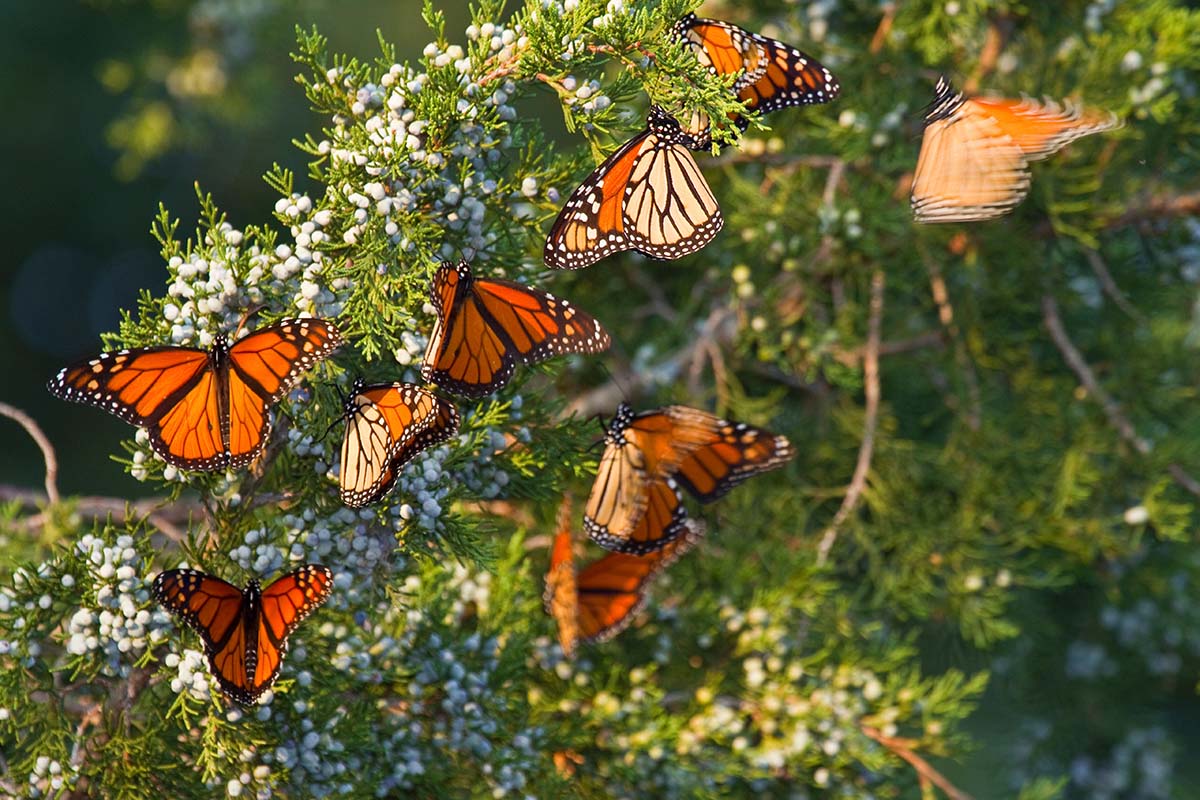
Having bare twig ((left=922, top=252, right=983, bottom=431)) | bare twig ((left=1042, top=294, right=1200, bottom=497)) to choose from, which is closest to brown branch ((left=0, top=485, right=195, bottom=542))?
bare twig ((left=922, top=252, right=983, bottom=431))

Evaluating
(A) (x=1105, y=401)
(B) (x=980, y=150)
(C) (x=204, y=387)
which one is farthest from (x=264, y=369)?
(A) (x=1105, y=401)

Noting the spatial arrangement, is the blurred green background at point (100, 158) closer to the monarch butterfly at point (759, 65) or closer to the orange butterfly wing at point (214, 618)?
the monarch butterfly at point (759, 65)

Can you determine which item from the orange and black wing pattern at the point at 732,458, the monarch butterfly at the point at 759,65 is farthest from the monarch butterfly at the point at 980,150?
the orange and black wing pattern at the point at 732,458

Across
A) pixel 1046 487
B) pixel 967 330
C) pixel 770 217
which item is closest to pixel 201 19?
pixel 770 217

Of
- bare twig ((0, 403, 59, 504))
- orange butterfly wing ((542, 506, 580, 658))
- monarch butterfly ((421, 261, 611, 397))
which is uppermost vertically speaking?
bare twig ((0, 403, 59, 504))

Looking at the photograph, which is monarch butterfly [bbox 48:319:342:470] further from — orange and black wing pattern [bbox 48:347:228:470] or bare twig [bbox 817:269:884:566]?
bare twig [bbox 817:269:884:566]

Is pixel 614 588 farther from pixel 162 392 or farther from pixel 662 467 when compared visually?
pixel 162 392
